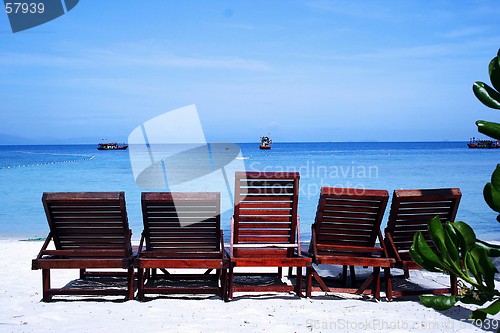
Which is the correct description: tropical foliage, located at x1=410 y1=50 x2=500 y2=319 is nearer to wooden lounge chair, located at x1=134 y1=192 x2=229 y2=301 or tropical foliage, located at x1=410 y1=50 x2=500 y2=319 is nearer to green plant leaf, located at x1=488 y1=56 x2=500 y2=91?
green plant leaf, located at x1=488 y1=56 x2=500 y2=91

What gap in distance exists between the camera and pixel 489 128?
3.17 metres

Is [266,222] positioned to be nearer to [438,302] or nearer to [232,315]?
[232,315]

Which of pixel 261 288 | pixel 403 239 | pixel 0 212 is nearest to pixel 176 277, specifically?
pixel 261 288

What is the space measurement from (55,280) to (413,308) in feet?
12.5

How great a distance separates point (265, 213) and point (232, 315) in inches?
42.8

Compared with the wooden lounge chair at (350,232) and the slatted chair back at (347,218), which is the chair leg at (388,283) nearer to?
the wooden lounge chair at (350,232)

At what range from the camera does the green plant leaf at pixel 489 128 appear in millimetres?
3156

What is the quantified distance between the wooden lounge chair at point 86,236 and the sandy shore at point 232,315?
0.32 meters

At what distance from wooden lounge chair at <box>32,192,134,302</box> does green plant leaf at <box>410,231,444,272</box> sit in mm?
2861

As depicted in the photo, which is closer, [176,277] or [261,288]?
[261,288]

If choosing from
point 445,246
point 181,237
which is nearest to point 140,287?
point 181,237

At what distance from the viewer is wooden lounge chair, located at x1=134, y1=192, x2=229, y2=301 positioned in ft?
17.9

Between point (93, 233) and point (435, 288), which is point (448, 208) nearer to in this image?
point (435, 288)

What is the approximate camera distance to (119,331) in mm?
4570
